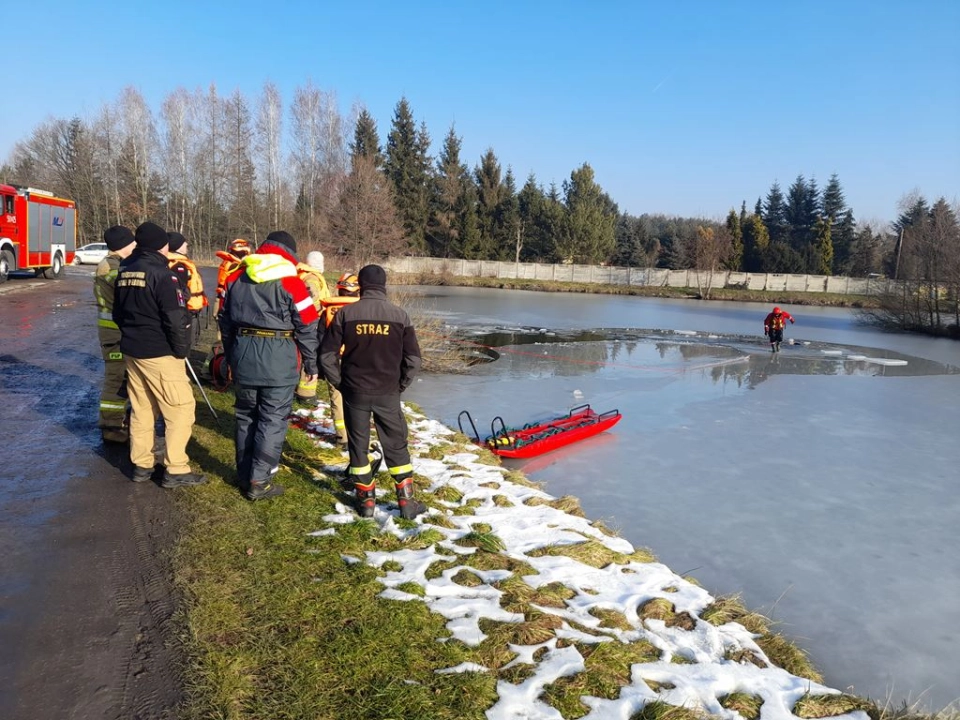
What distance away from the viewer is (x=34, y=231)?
1925cm

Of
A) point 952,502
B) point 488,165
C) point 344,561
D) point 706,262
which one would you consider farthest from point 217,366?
point 488,165

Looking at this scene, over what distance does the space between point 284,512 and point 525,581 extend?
6.15 ft

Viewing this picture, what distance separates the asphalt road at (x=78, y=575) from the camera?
2.67 m

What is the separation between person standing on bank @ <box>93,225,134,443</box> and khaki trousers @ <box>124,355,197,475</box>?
0.86m

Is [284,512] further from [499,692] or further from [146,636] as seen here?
[499,692]

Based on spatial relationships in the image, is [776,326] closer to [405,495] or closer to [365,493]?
[405,495]

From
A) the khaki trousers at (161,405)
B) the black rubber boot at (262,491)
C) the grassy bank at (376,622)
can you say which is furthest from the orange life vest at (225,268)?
the black rubber boot at (262,491)

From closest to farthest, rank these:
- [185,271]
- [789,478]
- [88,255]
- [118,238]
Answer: [118,238]
[185,271]
[789,478]
[88,255]

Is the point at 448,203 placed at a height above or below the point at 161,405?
above

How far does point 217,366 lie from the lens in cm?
862

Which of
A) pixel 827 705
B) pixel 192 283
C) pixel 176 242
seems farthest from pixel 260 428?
pixel 827 705

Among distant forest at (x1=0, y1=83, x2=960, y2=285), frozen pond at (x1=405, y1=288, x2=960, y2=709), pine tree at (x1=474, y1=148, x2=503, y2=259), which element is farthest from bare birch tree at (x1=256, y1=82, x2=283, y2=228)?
frozen pond at (x1=405, y1=288, x2=960, y2=709)

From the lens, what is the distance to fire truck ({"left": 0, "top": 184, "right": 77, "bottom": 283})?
17.8 meters

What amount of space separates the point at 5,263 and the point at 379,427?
18.6 m
